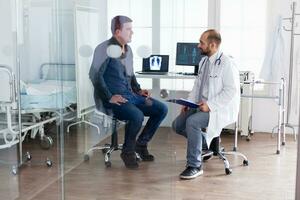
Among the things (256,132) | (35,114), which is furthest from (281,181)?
(35,114)

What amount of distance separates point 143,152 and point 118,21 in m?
1.16

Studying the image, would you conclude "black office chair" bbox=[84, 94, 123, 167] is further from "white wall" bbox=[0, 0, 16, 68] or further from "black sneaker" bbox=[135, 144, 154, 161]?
"white wall" bbox=[0, 0, 16, 68]

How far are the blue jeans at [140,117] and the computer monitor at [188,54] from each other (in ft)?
4.27

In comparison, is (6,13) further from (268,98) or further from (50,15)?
(268,98)

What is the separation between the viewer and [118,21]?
370cm

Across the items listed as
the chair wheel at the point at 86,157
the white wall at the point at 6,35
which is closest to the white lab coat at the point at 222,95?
the chair wheel at the point at 86,157

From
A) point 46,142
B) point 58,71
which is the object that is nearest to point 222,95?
point 58,71

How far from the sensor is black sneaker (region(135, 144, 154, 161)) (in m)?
3.83

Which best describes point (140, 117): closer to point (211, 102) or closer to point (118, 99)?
point (118, 99)

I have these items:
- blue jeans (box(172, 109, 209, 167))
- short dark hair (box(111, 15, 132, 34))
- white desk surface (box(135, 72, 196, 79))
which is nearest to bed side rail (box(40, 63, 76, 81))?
short dark hair (box(111, 15, 132, 34))

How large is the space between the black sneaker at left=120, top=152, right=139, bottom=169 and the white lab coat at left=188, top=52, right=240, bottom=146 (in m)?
0.66

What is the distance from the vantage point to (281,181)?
12.3 feet

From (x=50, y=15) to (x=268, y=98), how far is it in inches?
106

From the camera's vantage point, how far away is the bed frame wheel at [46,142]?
4438mm
